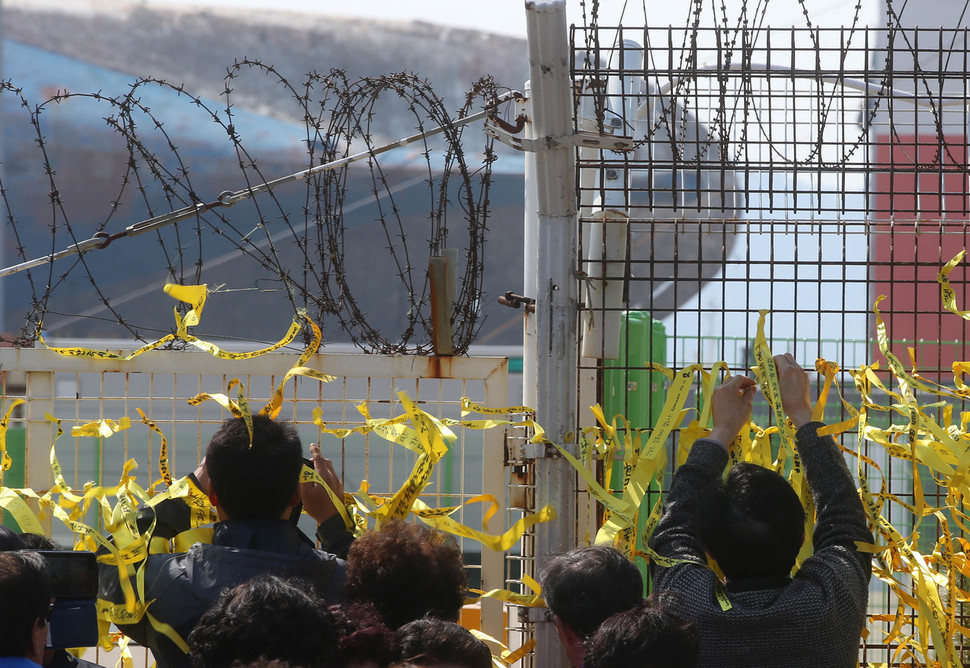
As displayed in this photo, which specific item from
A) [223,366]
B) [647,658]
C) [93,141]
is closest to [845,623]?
[647,658]

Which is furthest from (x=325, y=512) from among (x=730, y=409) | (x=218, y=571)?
(x=730, y=409)

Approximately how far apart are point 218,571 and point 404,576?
0.36m

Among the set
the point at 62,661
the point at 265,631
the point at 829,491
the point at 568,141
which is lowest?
the point at 62,661

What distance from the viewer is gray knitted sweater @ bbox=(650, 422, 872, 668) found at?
72.2 inches

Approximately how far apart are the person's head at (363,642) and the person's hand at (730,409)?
894 millimetres

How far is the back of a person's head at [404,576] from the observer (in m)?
1.86

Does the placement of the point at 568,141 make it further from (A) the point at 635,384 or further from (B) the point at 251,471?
(A) the point at 635,384

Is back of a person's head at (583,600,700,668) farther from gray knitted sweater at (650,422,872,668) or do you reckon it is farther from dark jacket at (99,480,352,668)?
dark jacket at (99,480,352,668)

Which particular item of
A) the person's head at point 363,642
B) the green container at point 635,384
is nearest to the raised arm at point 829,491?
the person's head at point 363,642

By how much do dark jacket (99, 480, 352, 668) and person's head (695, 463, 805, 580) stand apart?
743 millimetres

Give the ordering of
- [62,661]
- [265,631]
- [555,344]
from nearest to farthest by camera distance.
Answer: [265,631] < [62,661] < [555,344]

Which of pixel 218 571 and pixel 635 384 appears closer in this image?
pixel 218 571

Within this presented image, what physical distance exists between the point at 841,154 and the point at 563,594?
1.71 metres

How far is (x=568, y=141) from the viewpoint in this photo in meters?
2.24
